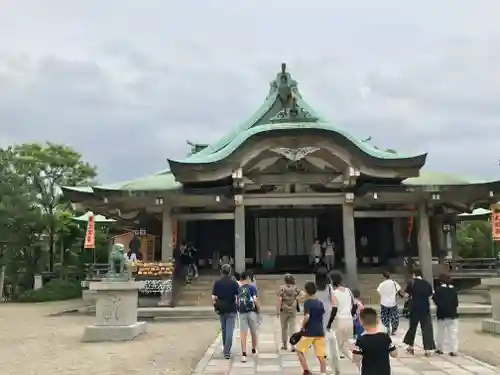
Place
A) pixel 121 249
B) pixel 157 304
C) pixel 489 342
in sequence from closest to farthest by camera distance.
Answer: pixel 489 342 < pixel 121 249 < pixel 157 304

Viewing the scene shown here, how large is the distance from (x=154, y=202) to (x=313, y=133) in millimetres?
6067

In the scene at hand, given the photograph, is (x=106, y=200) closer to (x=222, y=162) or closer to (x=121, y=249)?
(x=222, y=162)

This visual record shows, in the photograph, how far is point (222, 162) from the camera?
1777 cm

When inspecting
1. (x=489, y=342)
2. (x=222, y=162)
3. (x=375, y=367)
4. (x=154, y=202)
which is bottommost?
(x=489, y=342)

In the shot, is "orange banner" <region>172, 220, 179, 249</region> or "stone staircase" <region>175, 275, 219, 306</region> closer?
"stone staircase" <region>175, 275, 219, 306</region>

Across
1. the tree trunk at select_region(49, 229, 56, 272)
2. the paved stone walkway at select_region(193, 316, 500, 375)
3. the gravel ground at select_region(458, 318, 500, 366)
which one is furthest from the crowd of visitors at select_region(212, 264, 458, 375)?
the tree trunk at select_region(49, 229, 56, 272)

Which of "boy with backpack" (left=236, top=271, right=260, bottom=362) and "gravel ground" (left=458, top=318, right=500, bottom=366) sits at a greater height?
"boy with backpack" (left=236, top=271, right=260, bottom=362)

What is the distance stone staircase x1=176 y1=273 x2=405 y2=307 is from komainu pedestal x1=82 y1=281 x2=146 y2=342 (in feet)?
18.0

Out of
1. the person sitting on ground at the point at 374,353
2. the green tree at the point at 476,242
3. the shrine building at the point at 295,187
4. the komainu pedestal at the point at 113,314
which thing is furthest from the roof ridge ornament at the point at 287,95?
the green tree at the point at 476,242

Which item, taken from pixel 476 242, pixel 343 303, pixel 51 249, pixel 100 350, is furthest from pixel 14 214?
pixel 476 242

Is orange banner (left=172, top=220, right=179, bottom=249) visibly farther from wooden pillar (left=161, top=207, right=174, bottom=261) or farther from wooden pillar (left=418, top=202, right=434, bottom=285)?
wooden pillar (left=418, top=202, right=434, bottom=285)

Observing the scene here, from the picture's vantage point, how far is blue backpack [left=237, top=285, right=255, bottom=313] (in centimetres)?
888

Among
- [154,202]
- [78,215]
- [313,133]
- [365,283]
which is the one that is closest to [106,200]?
[154,202]

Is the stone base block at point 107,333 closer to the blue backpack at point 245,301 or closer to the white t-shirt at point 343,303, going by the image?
the blue backpack at point 245,301
